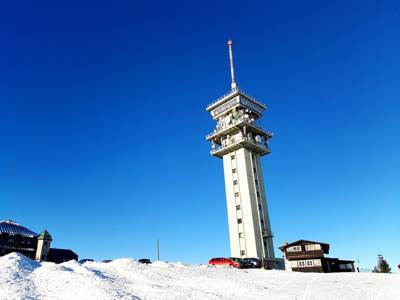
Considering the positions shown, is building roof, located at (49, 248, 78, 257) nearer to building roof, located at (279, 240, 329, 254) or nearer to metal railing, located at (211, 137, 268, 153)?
metal railing, located at (211, 137, 268, 153)

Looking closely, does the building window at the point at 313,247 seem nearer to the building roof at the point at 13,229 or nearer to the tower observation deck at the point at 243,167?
the tower observation deck at the point at 243,167

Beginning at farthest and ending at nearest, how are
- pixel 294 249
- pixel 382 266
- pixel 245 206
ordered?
1. pixel 382 266
2. pixel 245 206
3. pixel 294 249

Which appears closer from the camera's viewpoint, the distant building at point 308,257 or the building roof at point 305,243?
the distant building at point 308,257

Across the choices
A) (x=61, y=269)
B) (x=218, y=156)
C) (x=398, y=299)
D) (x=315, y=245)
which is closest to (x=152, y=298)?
(x=61, y=269)

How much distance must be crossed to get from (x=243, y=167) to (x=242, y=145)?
15.7ft

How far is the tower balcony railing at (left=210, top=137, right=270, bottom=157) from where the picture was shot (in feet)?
220

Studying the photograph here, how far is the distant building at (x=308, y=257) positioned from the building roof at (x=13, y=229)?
5012 centimetres

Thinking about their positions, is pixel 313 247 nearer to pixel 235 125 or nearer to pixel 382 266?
pixel 235 125

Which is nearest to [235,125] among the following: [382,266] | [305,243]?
[305,243]

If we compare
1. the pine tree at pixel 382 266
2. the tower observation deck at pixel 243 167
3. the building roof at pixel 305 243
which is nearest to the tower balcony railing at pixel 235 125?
the tower observation deck at pixel 243 167

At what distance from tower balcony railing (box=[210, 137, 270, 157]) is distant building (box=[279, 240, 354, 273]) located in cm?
2138

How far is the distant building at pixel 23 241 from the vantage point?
62.2m

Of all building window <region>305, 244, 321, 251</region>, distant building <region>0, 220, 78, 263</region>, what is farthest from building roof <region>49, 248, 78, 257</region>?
building window <region>305, 244, 321, 251</region>

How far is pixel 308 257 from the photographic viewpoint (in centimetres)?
5441
